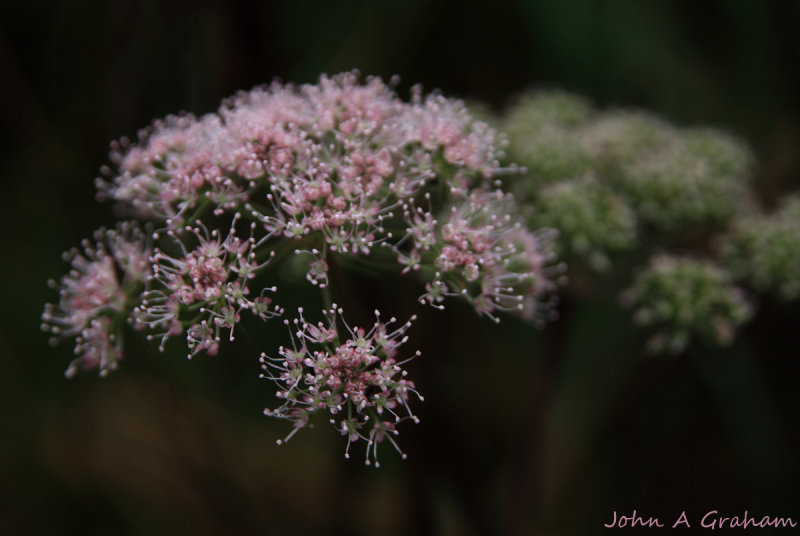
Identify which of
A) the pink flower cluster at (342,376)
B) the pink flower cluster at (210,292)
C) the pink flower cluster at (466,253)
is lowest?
the pink flower cluster at (342,376)

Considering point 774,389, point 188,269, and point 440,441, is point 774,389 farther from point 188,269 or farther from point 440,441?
point 188,269

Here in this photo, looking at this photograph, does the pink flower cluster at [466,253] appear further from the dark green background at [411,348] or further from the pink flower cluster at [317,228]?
the dark green background at [411,348]

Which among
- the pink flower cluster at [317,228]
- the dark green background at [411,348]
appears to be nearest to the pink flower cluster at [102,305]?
the pink flower cluster at [317,228]

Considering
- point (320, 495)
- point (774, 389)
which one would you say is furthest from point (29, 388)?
point (774, 389)

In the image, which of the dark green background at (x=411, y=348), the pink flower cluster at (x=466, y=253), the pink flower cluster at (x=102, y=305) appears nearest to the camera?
the pink flower cluster at (x=466, y=253)

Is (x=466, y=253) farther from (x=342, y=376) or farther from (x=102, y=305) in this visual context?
(x=102, y=305)

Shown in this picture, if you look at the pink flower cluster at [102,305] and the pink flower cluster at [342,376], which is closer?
the pink flower cluster at [342,376]

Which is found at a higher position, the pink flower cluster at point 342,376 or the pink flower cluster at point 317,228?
the pink flower cluster at point 317,228
